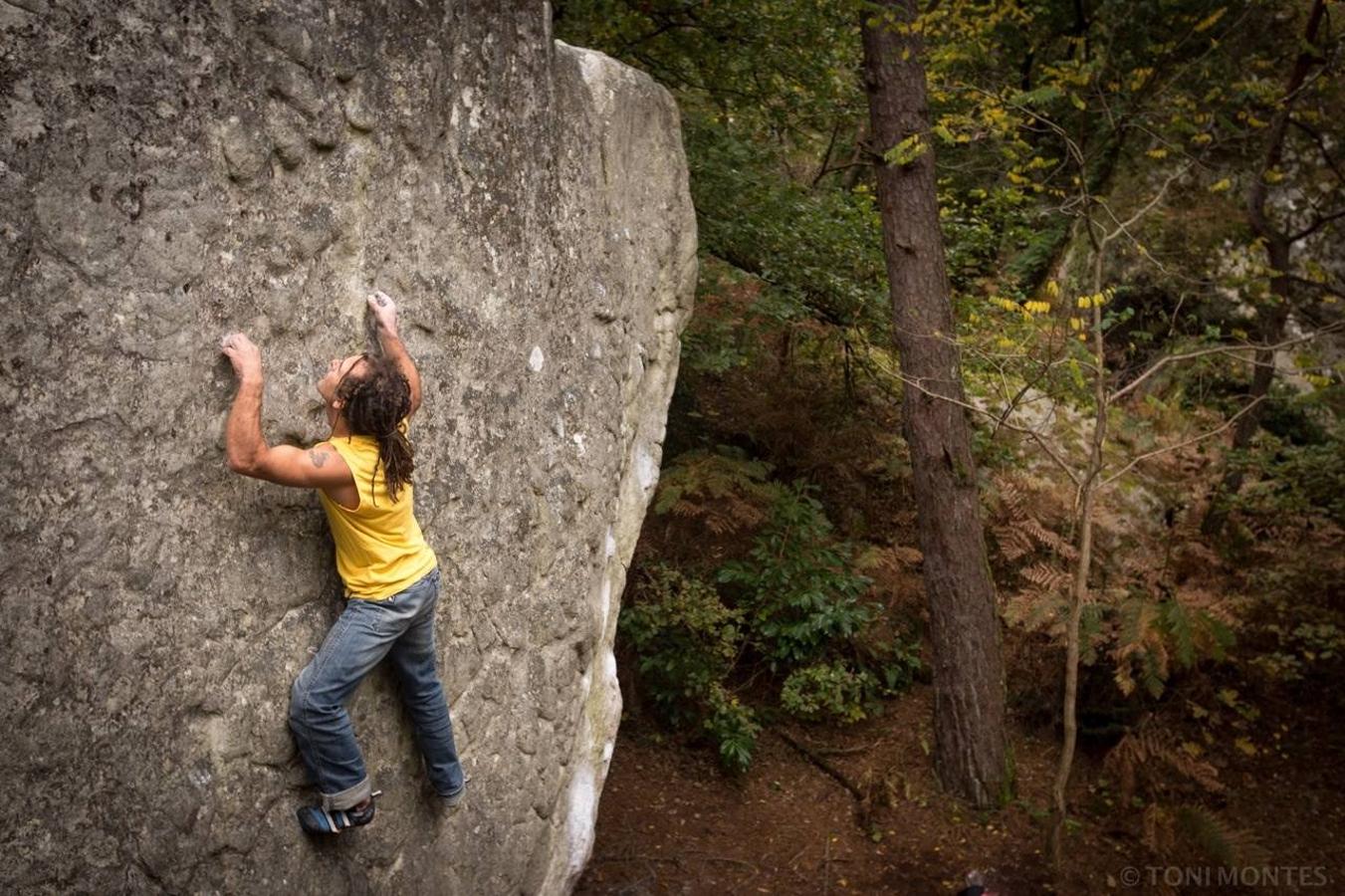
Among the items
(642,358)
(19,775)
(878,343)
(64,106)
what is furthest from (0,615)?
(878,343)

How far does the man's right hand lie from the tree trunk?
14.9 feet

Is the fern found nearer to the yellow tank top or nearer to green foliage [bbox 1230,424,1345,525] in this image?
the yellow tank top

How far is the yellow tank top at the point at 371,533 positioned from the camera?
3971 millimetres

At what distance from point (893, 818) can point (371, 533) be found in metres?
5.25

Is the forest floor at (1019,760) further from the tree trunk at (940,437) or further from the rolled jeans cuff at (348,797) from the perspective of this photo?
the rolled jeans cuff at (348,797)

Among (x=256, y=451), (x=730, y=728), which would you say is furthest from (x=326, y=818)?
(x=730, y=728)

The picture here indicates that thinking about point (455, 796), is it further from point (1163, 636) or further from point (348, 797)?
point (1163, 636)

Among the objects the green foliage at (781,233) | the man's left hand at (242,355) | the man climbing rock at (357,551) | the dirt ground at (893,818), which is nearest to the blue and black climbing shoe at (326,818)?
the man climbing rock at (357,551)

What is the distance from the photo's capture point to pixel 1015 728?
8711 mm

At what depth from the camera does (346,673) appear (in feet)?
13.3

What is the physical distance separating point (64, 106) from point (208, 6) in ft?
2.16

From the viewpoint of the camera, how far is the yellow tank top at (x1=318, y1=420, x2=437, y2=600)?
397 cm

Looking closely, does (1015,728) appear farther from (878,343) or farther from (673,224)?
(673,224)

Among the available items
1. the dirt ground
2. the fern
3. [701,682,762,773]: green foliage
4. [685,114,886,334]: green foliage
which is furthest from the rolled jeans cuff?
[685,114,886,334]: green foliage
